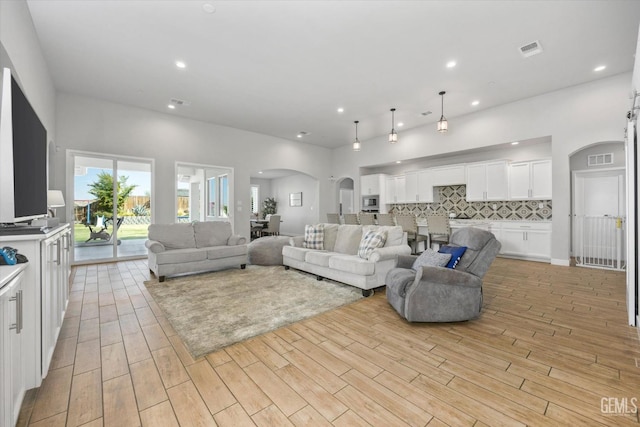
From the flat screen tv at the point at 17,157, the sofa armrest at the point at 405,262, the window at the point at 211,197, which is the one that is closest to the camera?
the flat screen tv at the point at 17,157

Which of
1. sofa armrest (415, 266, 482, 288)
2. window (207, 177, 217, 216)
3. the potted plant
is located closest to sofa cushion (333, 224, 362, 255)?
sofa armrest (415, 266, 482, 288)

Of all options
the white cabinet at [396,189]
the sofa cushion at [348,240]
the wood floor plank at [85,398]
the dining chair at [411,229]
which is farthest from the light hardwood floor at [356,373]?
the white cabinet at [396,189]

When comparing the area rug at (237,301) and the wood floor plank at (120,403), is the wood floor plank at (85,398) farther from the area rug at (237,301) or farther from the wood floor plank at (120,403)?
the area rug at (237,301)

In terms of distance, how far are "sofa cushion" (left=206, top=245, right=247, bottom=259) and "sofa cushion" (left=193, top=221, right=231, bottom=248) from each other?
0.88 ft

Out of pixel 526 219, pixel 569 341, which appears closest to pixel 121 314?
pixel 569 341

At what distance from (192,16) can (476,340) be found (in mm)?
4545

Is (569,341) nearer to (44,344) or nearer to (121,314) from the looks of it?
(44,344)

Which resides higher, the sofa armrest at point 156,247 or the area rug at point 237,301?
the sofa armrest at point 156,247

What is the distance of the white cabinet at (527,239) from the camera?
18.4 ft

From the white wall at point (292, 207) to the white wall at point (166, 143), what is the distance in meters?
2.67

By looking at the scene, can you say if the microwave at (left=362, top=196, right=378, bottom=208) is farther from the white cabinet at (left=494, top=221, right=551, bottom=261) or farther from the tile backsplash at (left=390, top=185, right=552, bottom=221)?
the white cabinet at (left=494, top=221, right=551, bottom=261)

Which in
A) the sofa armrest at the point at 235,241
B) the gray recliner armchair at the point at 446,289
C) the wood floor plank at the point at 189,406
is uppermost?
the sofa armrest at the point at 235,241

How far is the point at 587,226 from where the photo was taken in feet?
18.6

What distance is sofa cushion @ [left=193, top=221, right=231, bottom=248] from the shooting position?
16.7ft
